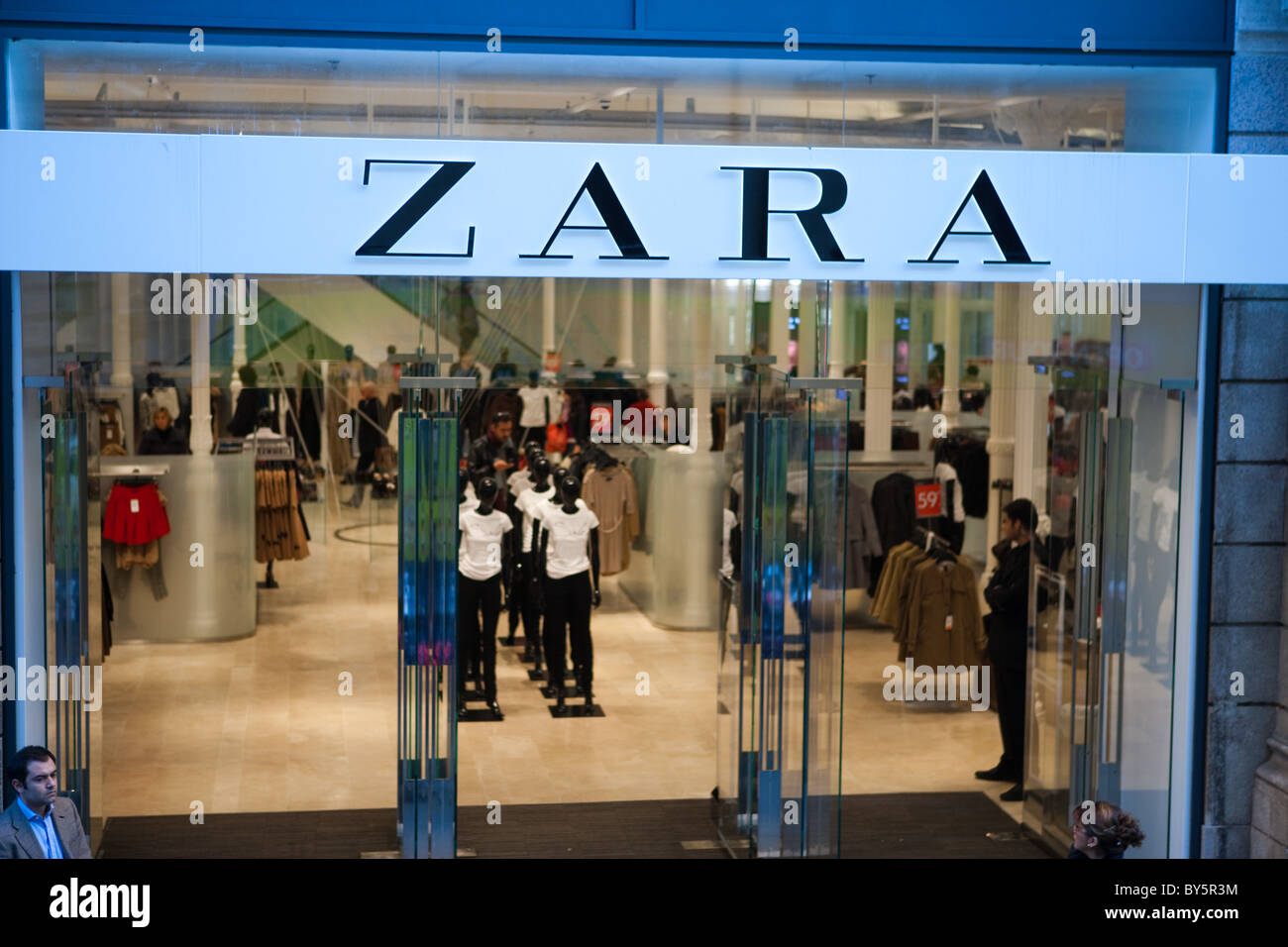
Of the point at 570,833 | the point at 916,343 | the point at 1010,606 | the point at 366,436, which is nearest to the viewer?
the point at 570,833

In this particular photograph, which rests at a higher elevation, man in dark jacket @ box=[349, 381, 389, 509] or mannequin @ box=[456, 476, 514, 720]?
man in dark jacket @ box=[349, 381, 389, 509]

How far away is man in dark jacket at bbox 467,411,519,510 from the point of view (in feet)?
34.8

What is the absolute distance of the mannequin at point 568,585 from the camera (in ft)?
30.2

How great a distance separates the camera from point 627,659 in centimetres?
1073

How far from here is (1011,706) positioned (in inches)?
328

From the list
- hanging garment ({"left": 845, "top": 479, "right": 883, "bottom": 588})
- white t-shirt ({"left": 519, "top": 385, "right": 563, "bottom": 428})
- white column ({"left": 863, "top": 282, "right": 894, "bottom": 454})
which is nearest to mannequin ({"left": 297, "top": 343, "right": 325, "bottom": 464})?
white t-shirt ({"left": 519, "top": 385, "right": 563, "bottom": 428})

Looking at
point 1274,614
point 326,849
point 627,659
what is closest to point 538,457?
point 627,659

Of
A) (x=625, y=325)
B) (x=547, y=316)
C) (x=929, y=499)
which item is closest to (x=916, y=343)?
(x=929, y=499)

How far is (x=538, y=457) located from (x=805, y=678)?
3.86 metres

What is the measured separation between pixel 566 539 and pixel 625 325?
196cm

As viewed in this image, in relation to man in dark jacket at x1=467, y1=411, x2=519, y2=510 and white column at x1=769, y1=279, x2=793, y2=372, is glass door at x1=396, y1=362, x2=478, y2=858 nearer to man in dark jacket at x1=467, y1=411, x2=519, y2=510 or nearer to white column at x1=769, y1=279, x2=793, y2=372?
white column at x1=769, y1=279, x2=793, y2=372

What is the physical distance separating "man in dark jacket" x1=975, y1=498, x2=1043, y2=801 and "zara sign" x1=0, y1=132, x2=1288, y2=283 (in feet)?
6.62

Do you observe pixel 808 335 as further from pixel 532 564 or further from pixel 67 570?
pixel 532 564

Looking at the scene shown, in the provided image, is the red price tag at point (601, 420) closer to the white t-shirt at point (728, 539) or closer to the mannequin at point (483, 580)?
the mannequin at point (483, 580)
